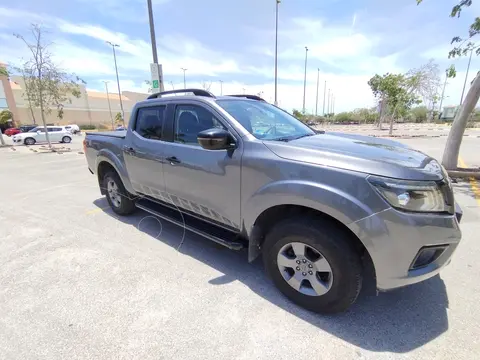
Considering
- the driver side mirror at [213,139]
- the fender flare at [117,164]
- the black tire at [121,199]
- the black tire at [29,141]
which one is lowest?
the black tire at [29,141]

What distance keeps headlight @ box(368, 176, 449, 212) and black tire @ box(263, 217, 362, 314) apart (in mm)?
442

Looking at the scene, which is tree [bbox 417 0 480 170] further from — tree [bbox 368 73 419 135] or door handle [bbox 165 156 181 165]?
tree [bbox 368 73 419 135]

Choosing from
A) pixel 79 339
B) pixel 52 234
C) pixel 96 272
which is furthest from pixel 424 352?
pixel 52 234

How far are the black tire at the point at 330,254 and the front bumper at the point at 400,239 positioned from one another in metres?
0.16

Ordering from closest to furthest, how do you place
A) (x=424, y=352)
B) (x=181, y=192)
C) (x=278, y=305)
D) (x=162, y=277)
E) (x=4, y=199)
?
(x=424, y=352)
(x=278, y=305)
(x=162, y=277)
(x=181, y=192)
(x=4, y=199)

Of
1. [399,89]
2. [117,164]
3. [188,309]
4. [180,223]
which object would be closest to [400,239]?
[188,309]

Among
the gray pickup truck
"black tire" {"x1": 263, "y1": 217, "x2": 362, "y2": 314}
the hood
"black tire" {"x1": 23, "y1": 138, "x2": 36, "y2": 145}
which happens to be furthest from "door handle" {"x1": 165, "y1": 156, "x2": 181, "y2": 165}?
"black tire" {"x1": 23, "y1": 138, "x2": 36, "y2": 145}

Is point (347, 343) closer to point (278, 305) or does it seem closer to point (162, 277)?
point (278, 305)

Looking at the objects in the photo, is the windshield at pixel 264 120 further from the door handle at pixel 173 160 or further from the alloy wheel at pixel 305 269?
the alloy wheel at pixel 305 269

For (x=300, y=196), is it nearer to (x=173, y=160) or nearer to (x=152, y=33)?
(x=173, y=160)

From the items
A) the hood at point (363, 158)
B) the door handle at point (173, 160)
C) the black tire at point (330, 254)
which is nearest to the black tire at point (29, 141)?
the door handle at point (173, 160)

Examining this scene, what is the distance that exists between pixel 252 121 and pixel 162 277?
1.89 m

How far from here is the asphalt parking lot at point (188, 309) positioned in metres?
1.90

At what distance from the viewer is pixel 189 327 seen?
6.88ft
